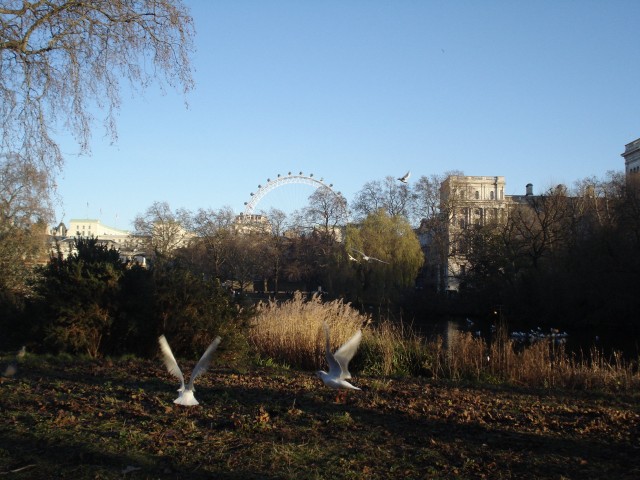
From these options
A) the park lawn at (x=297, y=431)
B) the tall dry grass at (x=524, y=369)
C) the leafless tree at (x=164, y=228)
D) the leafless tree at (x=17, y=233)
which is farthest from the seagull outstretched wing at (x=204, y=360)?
the leafless tree at (x=164, y=228)

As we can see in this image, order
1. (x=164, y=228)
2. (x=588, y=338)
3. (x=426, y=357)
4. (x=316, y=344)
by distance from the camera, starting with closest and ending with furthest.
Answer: (x=426, y=357)
(x=316, y=344)
(x=588, y=338)
(x=164, y=228)

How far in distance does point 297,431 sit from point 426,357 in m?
7.28

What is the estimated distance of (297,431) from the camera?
234 inches

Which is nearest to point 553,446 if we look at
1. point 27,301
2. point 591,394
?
point 591,394

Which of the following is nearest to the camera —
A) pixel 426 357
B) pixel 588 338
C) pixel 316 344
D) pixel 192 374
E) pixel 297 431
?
A: pixel 297 431

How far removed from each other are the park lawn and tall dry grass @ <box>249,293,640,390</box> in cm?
231

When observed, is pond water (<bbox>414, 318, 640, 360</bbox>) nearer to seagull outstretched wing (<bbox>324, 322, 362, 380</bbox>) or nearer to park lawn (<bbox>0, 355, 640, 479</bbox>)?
seagull outstretched wing (<bbox>324, 322, 362, 380</bbox>)

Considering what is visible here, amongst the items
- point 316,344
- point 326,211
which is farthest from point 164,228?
point 316,344

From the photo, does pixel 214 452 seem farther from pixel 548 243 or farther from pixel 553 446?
pixel 548 243

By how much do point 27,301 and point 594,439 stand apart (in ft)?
34.1

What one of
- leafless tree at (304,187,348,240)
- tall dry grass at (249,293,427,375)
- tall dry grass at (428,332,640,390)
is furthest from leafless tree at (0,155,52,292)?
leafless tree at (304,187,348,240)

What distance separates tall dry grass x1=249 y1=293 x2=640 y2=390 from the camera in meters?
11.0

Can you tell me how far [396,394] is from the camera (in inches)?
316

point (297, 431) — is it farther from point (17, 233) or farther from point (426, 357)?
point (17, 233)
